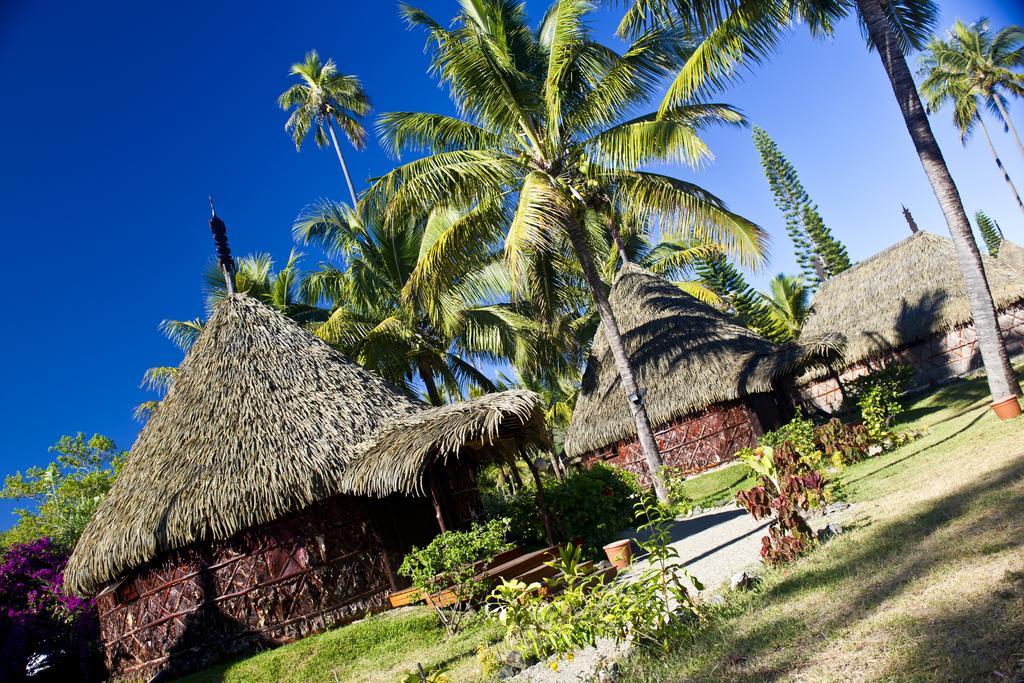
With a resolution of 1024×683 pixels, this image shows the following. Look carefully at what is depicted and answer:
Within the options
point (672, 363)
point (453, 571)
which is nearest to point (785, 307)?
point (672, 363)

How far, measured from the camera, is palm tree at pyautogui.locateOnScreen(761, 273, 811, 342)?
30.4 m

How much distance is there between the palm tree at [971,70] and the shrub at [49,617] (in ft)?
105

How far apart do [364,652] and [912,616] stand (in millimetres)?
6395

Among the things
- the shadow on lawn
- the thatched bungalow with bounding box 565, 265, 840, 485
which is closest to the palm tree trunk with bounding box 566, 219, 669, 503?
the shadow on lawn

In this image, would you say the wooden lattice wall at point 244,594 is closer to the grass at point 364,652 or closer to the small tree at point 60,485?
the grass at point 364,652

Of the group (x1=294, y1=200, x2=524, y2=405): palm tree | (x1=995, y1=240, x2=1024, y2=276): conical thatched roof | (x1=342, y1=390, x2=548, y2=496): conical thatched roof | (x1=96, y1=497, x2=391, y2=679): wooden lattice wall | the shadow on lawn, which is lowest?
the shadow on lawn

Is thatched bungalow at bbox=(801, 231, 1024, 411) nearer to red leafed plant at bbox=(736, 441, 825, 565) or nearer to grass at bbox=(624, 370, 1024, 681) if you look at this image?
red leafed plant at bbox=(736, 441, 825, 565)

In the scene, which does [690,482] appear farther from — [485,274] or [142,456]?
[142,456]

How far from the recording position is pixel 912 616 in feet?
10.6

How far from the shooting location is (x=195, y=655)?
892 cm

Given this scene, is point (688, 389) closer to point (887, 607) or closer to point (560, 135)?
point (560, 135)

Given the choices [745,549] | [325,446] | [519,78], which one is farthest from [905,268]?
[325,446]

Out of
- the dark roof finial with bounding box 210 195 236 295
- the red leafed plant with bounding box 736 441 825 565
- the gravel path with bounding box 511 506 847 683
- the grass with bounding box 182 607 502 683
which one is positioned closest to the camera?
the gravel path with bounding box 511 506 847 683

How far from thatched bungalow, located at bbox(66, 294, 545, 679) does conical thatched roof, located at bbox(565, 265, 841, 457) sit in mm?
7010
